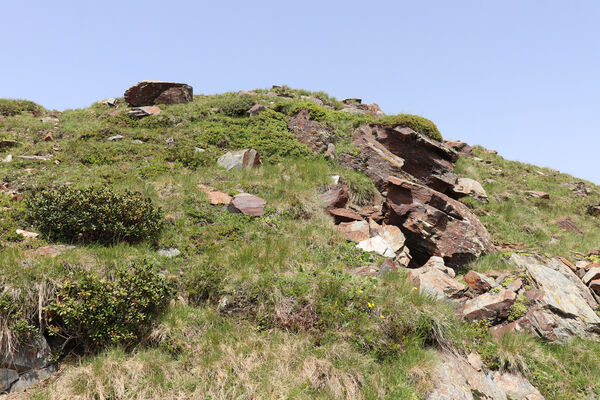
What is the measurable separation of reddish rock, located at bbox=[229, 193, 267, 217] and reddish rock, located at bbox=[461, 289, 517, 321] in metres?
6.38

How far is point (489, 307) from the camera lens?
313 inches

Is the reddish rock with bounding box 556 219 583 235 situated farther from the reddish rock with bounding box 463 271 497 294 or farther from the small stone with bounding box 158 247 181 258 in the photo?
the small stone with bounding box 158 247 181 258

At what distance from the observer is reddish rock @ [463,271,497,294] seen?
8.97m

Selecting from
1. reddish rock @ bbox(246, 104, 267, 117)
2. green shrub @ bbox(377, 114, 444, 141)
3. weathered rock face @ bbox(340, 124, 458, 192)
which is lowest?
weathered rock face @ bbox(340, 124, 458, 192)

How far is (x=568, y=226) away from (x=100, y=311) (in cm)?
1761

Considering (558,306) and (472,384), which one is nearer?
(472,384)

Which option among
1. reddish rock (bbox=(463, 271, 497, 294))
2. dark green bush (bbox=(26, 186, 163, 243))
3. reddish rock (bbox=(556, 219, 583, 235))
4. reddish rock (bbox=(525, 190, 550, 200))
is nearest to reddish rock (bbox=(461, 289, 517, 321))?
reddish rock (bbox=(463, 271, 497, 294))

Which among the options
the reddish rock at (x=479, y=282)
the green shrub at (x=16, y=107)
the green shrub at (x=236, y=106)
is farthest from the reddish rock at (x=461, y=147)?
the green shrub at (x=16, y=107)

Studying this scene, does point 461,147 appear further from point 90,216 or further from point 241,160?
point 90,216

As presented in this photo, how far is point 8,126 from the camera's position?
56.5 ft

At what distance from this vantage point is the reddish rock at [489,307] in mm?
7855

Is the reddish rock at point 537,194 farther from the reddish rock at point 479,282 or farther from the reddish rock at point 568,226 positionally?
the reddish rock at point 479,282

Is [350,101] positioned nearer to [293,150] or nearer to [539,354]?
[293,150]

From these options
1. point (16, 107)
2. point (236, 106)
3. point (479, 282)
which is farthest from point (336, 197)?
point (16, 107)
